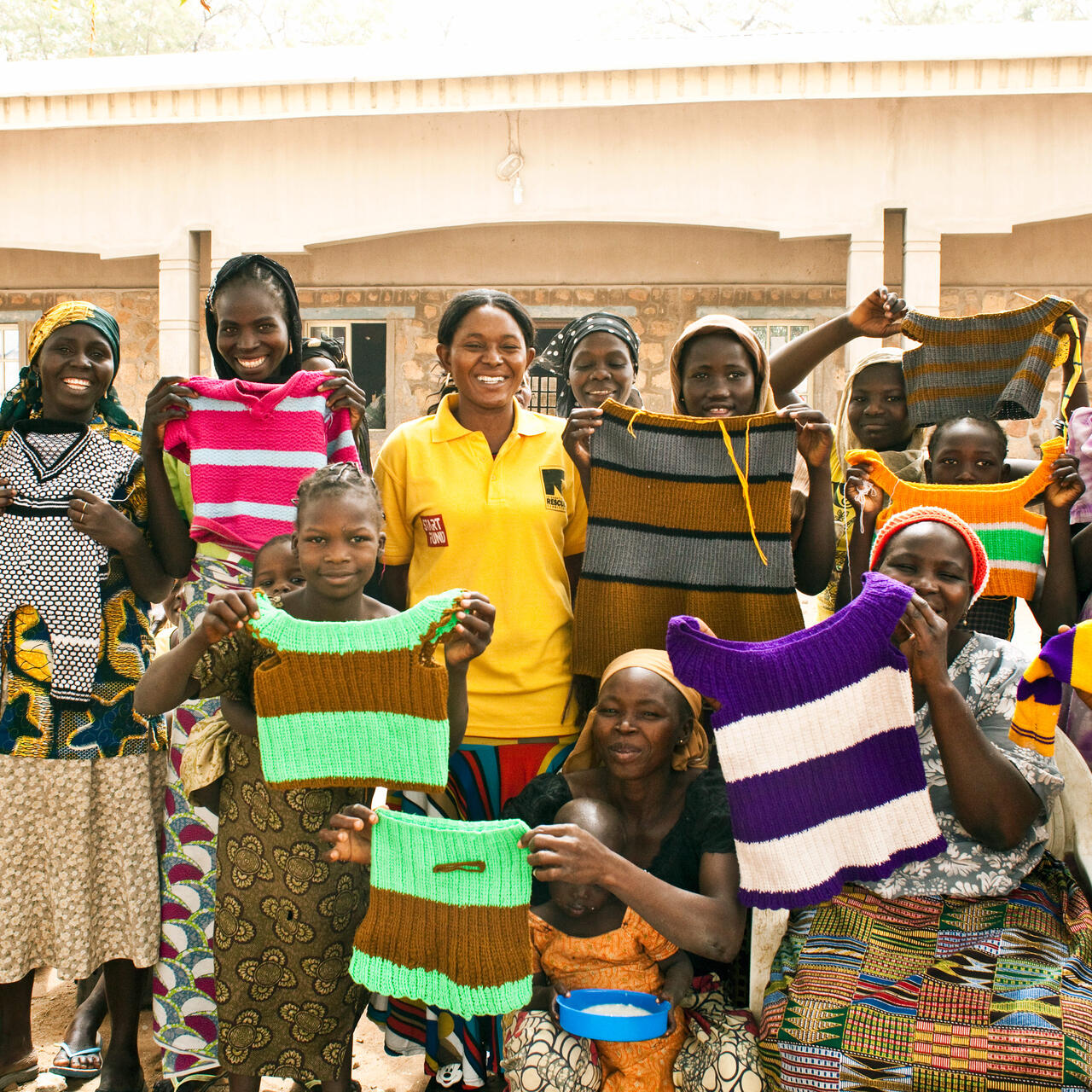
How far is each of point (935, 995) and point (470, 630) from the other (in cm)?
136

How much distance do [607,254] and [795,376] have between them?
7.77 meters

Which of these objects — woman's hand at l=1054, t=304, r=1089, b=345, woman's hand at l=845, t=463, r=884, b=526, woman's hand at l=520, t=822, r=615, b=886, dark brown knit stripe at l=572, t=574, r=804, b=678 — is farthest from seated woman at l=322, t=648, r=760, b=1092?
woman's hand at l=1054, t=304, r=1089, b=345

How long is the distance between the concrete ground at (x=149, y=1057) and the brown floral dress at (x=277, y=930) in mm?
627

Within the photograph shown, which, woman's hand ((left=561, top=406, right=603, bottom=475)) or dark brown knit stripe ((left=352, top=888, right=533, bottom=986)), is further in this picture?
woman's hand ((left=561, top=406, right=603, bottom=475))

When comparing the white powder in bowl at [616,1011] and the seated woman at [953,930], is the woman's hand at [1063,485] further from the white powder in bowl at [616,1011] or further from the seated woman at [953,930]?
the white powder in bowl at [616,1011]

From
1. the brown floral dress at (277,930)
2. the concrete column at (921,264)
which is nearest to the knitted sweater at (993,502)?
the brown floral dress at (277,930)

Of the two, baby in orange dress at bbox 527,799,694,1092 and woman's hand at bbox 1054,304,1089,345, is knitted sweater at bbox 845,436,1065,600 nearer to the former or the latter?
woman's hand at bbox 1054,304,1089,345

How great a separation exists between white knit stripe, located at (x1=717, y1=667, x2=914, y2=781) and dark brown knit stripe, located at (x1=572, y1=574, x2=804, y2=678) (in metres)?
0.47

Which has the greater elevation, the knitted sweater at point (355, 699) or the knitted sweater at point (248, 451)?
the knitted sweater at point (248, 451)

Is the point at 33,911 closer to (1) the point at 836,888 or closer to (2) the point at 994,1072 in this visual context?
(1) the point at 836,888

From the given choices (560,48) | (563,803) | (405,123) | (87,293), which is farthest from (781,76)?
(563,803)

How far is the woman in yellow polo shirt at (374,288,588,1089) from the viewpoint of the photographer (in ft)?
10.2

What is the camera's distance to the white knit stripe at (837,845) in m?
2.65

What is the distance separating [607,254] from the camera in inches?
447
